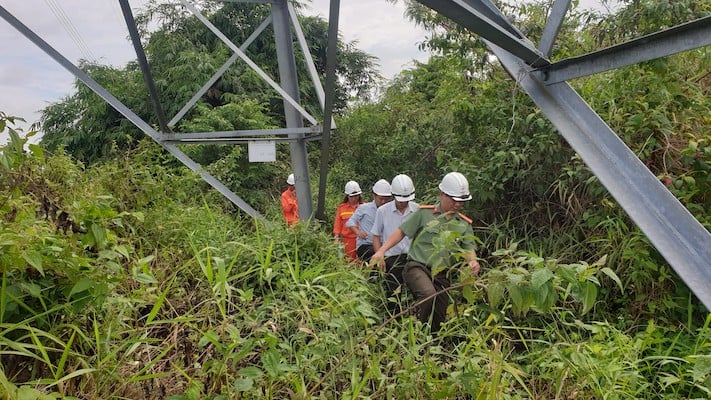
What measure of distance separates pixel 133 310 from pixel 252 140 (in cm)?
294

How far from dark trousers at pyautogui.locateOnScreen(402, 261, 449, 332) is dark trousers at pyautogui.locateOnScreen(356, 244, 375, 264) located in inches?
49.9

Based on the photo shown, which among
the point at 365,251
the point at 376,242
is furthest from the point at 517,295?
the point at 365,251

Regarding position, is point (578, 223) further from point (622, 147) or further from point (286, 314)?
point (286, 314)

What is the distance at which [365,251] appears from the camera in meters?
5.56

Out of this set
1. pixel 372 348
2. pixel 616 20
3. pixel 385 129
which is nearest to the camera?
pixel 372 348

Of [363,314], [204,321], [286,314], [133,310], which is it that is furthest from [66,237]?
[363,314]

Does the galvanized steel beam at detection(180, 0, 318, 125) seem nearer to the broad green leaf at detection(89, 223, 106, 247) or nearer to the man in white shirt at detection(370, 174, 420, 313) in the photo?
the man in white shirt at detection(370, 174, 420, 313)

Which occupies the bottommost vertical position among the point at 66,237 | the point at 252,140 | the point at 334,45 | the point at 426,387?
the point at 426,387

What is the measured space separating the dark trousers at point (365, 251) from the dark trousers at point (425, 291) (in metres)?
1.27

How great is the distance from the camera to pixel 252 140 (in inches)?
206

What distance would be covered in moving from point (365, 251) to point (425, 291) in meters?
1.63

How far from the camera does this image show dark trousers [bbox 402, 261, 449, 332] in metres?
3.96

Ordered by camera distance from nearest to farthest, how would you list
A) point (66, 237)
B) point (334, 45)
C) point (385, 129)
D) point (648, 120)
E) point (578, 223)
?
point (66, 237)
point (334, 45)
point (648, 120)
point (578, 223)
point (385, 129)

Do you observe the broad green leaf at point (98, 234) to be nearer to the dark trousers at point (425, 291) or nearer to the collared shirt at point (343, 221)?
the dark trousers at point (425, 291)
